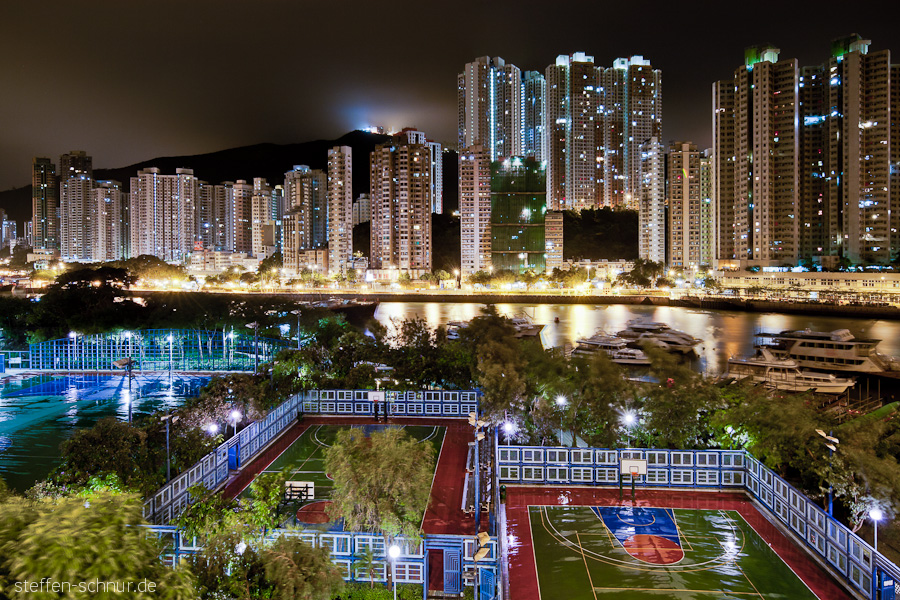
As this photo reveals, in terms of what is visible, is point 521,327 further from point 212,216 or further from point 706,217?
point 212,216

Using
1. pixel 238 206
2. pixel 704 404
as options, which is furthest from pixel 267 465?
pixel 238 206

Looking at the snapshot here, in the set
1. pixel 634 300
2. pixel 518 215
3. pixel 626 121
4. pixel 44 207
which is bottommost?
pixel 634 300

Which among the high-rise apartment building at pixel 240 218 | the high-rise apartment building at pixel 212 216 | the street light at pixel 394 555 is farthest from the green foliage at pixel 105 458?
the high-rise apartment building at pixel 212 216

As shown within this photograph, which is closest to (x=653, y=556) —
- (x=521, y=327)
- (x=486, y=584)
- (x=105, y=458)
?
(x=486, y=584)

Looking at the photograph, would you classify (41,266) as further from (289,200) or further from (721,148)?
(721,148)

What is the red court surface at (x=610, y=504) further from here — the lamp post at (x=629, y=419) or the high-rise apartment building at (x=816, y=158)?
the high-rise apartment building at (x=816, y=158)

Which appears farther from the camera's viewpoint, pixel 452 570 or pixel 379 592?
pixel 452 570

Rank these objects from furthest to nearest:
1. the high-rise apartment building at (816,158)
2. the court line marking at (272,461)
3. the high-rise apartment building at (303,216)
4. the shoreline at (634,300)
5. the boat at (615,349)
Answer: the high-rise apartment building at (303,216)
the high-rise apartment building at (816,158)
the shoreline at (634,300)
the boat at (615,349)
the court line marking at (272,461)
